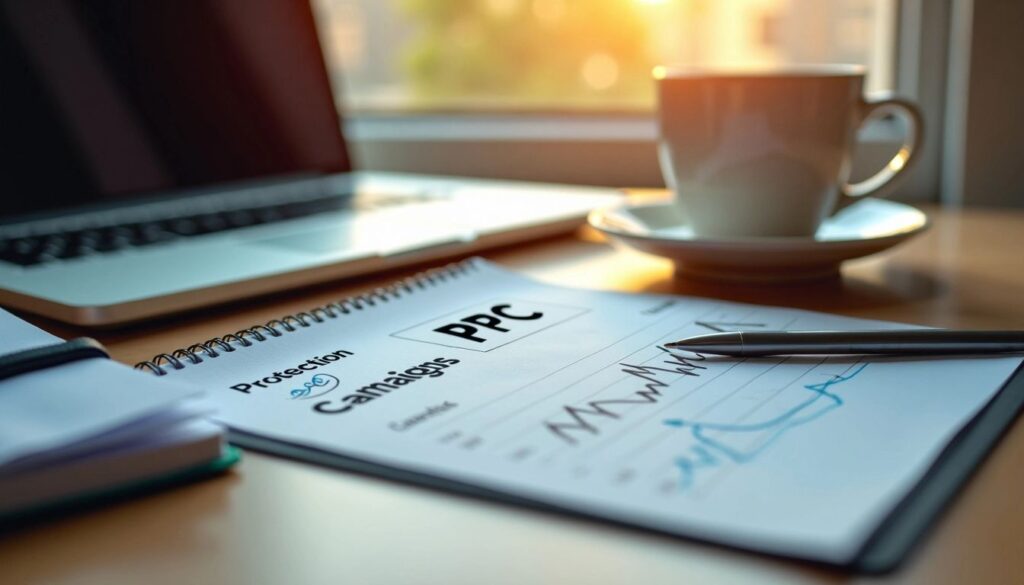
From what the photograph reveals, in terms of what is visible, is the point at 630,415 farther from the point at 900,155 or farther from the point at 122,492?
the point at 900,155

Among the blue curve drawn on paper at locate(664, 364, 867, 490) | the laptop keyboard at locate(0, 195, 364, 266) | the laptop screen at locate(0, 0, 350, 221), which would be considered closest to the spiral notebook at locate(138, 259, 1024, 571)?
the blue curve drawn on paper at locate(664, 364, 867, 490)

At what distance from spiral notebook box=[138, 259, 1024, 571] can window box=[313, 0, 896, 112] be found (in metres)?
0.69

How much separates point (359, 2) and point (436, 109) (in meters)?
0.22

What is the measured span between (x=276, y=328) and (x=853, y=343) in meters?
0.29

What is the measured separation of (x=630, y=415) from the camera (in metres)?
0.38

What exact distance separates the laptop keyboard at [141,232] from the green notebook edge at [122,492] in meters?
0.34

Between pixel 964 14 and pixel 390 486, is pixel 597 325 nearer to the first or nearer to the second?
pixel 390 486

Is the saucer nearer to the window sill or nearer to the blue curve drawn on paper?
the blue curve drawn on paper

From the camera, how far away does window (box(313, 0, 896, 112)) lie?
1190 mm

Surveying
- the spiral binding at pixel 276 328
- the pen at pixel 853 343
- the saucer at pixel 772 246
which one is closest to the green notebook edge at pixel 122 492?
the spiral binding at pixel 276 328

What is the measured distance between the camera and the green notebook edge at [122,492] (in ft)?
1.06

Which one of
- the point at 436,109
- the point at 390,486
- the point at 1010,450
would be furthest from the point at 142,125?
the point at 1010,450

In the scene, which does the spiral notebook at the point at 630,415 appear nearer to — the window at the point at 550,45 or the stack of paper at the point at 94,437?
the stack of paper at the point at 94,437

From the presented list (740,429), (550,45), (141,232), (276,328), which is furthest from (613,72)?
(740,429)
